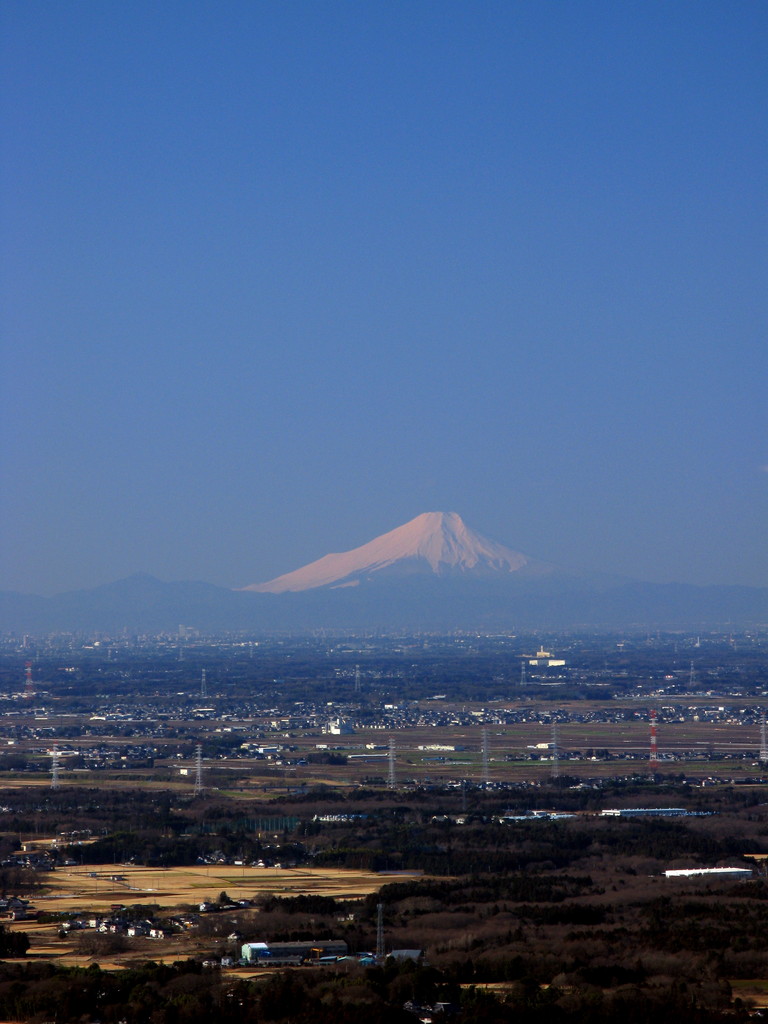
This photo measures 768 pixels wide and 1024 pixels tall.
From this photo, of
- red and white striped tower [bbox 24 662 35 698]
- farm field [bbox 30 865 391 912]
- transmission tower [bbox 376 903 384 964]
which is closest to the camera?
transmission tower [bbox 376 903 384 964]

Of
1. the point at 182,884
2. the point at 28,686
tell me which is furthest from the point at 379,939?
the point at 28,686

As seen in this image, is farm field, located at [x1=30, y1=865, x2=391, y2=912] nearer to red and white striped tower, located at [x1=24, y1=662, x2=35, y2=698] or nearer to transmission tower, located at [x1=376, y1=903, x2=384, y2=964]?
transmission tower, located at [x1=376, y1=903, x2=384, y2=964]

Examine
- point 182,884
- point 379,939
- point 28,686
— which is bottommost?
point 182,884

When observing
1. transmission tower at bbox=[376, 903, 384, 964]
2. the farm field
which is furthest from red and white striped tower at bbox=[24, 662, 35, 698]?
transmission tower at bbox=[376, 903, 384, 964]

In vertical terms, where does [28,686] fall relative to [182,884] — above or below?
above

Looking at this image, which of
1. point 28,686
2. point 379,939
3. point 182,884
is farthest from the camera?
point 28,686

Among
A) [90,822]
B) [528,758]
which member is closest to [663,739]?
[528,758]

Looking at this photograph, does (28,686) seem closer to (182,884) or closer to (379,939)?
(182,884)

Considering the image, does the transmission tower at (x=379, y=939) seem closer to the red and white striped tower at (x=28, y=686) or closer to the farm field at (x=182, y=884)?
Result: the farm field at (x=182, y=884)

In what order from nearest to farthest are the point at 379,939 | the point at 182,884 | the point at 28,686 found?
the point at 379,939
the point at 182,884
the point at 28,686

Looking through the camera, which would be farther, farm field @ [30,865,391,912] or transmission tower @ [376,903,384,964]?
farm field @ [30,865,391,912]

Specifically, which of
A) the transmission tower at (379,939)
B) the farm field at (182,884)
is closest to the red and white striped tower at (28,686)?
the farm field at (182,884)

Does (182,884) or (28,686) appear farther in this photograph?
(28,686)
